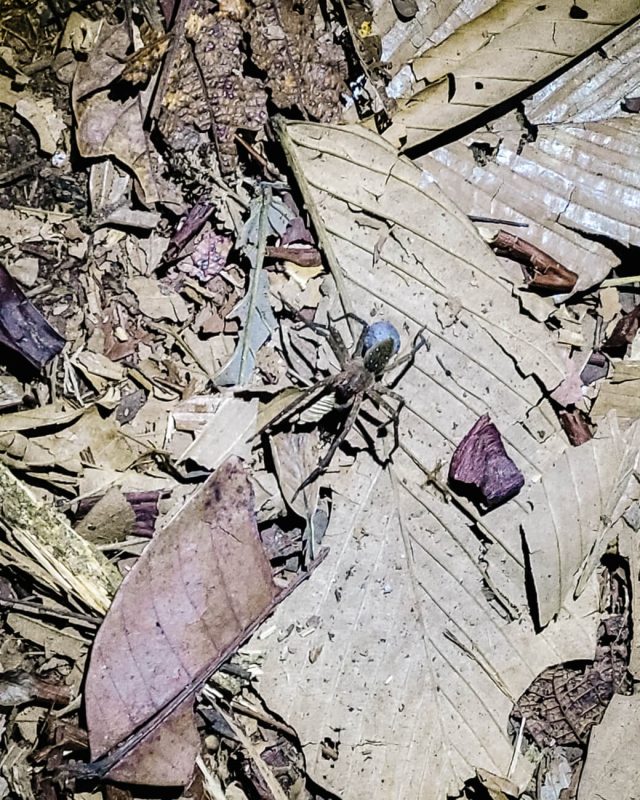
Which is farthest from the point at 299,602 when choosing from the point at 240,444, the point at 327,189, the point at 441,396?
the point at 327,189

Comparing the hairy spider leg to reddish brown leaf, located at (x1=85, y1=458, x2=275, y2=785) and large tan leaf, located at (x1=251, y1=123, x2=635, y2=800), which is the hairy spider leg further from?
reddish brown leaf, located at (x1=85, y1=458, x2=275, y2=785)

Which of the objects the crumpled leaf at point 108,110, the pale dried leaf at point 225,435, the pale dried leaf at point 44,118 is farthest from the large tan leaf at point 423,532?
the pale dried leaf at point 44,118

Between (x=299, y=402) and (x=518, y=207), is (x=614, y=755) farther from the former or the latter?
(x=518, y=207)

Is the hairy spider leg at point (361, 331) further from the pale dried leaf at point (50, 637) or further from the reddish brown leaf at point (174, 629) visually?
the pale dried leaf at point (50, 637)

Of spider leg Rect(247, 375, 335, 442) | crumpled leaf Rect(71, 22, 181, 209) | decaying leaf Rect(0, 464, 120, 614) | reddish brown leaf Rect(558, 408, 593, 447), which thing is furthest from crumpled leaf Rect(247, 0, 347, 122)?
decaying leaf Rect(0, 464, 120, 614)

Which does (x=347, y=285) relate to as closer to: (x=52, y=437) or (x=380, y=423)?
(x=380, y=423)

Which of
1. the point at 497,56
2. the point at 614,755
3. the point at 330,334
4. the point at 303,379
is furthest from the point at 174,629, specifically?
the point at 497,56
